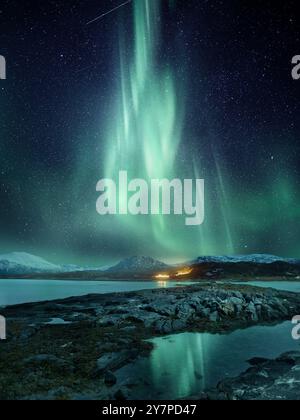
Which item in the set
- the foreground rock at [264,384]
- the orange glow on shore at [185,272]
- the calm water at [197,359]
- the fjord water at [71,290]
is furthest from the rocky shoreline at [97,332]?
the orange glow on shore at [185,272]

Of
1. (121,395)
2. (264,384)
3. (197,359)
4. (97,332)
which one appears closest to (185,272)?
(97,332)

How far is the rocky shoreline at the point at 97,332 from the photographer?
466 inches

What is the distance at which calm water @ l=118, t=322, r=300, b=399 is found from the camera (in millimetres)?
12133

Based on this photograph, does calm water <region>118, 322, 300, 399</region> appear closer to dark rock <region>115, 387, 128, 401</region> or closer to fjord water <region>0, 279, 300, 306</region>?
dark rock <region>115, 387, 128, 401</region>

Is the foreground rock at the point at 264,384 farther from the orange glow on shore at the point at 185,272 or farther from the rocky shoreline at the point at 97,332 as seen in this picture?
the orange glow on shore at the point at 185,272

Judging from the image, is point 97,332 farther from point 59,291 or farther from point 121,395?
point 59,291

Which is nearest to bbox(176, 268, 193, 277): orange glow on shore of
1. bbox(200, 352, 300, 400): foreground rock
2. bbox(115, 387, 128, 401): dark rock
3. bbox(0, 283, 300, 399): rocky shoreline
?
bbox(0, 283, 300, 399): rocky shoreline

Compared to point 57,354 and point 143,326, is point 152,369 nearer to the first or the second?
point 57,354

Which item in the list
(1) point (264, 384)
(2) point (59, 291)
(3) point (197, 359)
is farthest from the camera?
(2) point (59, 291)

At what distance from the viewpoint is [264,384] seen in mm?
12023

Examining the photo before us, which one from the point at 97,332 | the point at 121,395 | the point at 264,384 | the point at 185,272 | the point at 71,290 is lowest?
the point at 71,290

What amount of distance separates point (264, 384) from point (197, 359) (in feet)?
12.9

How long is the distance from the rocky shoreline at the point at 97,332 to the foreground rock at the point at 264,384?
3.80 metres

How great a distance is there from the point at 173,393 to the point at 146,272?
6660 centimetres
